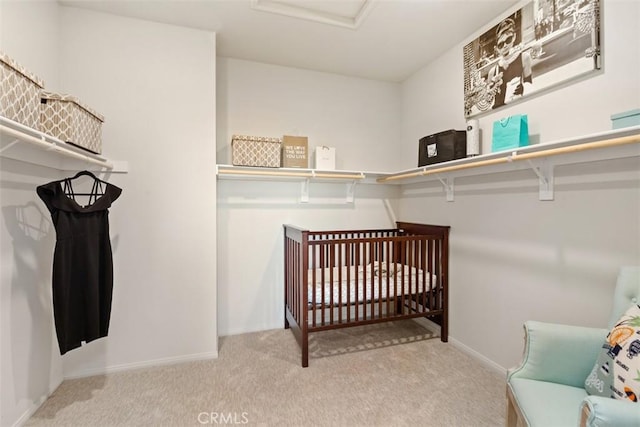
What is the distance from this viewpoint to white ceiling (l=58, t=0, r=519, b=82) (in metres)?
1.92

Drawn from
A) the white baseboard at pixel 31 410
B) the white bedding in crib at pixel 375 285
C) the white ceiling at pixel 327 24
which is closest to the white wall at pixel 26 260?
the white baseboard at pixel 31 410

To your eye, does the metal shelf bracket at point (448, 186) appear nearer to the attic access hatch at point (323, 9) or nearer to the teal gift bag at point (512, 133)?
the teal gift bag at point (512, 133)

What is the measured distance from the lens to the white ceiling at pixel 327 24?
192 cm

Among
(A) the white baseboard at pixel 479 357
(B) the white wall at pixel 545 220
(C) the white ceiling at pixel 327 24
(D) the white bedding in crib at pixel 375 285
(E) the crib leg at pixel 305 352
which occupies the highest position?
(C) the white ceiling at pixel 327 24

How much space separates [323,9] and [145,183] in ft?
5.75

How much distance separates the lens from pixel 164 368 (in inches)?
81.7

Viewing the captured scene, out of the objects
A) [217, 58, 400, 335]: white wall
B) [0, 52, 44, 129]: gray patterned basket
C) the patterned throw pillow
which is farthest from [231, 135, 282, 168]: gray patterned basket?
the patterned throw pillow

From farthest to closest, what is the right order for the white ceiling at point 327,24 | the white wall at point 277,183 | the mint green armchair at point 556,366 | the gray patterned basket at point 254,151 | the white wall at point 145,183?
the white wall at point 277,183 → the gray patterned basket at point 254,151 → the white ceiling at point 327,24 → the white wall at point 145,183 → the mint green armchair at point 556,366

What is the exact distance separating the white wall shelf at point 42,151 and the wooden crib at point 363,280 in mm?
1370

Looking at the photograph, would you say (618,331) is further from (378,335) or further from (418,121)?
(418,121)

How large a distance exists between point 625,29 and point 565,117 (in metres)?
0.43

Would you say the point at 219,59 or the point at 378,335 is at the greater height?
the point at 219,59

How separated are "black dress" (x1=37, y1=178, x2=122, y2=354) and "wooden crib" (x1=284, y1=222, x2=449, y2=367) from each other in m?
1.24

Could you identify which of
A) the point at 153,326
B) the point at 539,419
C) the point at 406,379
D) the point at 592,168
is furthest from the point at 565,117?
the point at 153,326
